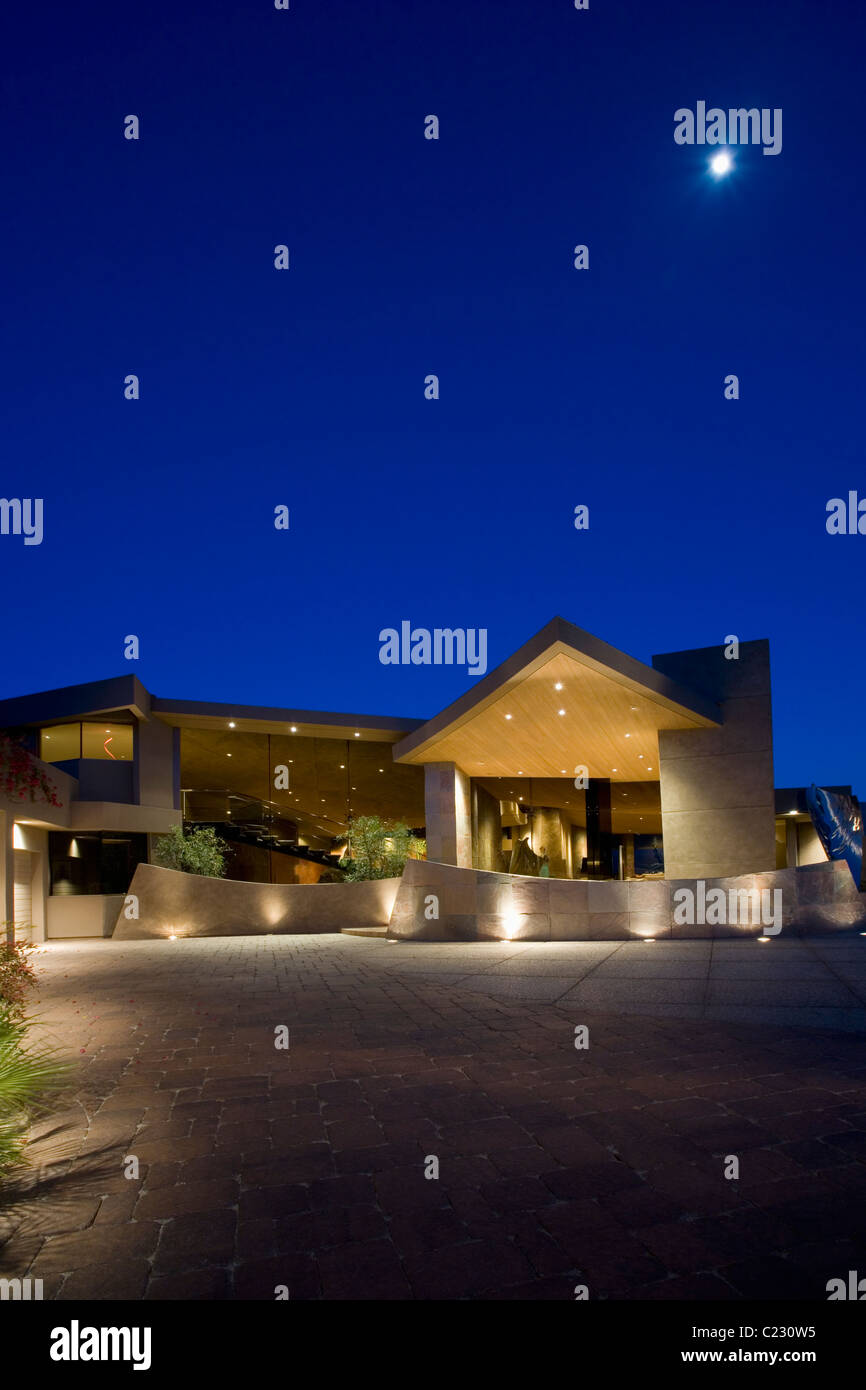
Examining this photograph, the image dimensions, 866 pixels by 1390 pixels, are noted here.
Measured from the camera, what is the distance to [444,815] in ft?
76.7

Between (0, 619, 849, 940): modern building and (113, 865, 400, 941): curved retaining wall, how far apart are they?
2490 mm

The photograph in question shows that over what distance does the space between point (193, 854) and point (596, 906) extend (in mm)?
12072

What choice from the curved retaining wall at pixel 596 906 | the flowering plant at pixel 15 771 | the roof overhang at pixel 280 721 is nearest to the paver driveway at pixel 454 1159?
the flowering plant at pixel 15 771

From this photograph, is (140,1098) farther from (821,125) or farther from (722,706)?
(821,125)

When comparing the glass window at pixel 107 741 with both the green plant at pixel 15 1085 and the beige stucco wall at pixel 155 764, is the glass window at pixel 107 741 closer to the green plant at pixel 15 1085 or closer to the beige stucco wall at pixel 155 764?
the beige stucco wall at pixel 155 764

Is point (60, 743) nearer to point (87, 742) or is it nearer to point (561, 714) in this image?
point (87, 742)

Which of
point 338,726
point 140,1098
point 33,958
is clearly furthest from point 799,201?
point 33,958

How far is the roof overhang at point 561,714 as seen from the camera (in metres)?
15.2

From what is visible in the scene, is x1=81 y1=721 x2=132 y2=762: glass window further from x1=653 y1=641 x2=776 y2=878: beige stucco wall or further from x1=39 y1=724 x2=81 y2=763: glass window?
x1=653 y1=641 x2=776 y2=878: beige stucco wall

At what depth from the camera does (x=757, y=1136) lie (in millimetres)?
3955

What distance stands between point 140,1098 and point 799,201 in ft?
70.3

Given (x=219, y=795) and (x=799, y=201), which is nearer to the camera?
(x=799, y=201)

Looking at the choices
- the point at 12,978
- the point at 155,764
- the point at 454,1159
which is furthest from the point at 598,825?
the point at 454,1159

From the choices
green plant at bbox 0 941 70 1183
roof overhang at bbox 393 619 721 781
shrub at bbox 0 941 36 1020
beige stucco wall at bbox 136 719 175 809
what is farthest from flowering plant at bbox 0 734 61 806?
beige stucco wall at bbox 136 719 175 809
